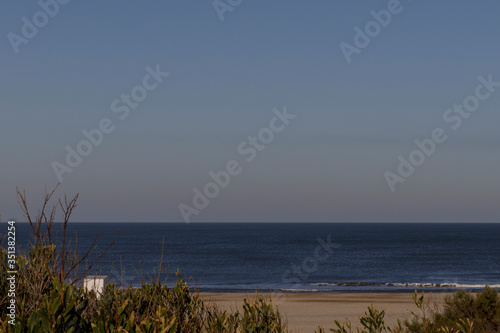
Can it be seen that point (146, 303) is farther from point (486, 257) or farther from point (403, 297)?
point (486, 257)

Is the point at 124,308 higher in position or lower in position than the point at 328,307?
higher

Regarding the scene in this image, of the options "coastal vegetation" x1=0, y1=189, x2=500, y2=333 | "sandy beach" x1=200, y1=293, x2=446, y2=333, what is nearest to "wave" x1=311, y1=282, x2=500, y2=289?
"sandy beach" x1=200, y1=293, x2=446, y2=333

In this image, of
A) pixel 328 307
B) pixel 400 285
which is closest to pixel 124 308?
pixel 328 307

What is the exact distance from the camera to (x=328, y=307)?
3378 cm

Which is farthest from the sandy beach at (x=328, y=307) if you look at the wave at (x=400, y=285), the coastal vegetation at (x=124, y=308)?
the wave at (x=400, y=285)

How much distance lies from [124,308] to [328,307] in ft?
93.8

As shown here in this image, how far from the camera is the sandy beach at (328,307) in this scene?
27844 mm

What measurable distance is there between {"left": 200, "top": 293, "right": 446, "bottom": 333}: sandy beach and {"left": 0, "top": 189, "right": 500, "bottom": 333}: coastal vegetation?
12129mm

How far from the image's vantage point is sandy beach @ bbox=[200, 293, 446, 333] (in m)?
27.8

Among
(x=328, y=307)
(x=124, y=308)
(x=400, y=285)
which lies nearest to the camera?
(x=124, y=308)

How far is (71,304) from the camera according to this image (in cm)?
604

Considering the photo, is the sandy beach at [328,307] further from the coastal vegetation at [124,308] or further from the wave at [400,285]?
the wave at [400,285]

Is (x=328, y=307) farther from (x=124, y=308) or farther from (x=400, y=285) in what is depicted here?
(x=124, y=308)

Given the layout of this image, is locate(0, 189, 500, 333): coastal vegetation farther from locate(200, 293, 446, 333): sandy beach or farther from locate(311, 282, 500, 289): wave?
locate(311, 282, 500, 289): wave
